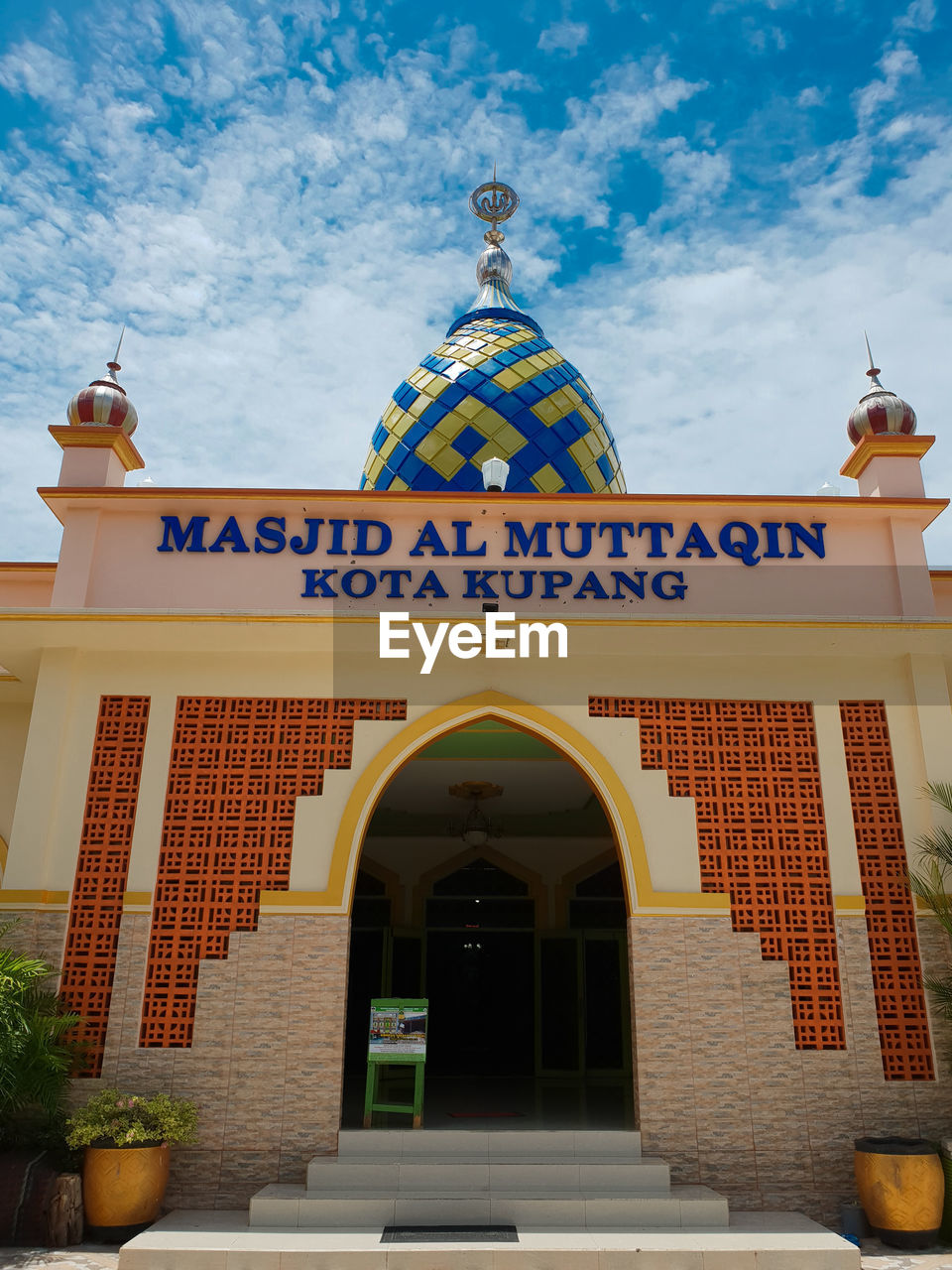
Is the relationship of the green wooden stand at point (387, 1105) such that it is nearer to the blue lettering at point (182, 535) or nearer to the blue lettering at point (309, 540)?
the blue lettering at point (309, 540)

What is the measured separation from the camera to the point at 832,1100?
6836mm

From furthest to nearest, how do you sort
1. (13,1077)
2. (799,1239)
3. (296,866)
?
(296,866) < (13,1077) < (799,1239)

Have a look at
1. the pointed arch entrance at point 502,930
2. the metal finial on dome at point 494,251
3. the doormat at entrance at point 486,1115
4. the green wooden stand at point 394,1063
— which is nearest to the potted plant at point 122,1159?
the green wooden stand at point 394,1063

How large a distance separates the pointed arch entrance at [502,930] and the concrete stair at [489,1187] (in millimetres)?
2973

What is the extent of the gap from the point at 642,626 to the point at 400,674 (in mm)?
1959

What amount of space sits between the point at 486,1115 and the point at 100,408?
6.81 metres

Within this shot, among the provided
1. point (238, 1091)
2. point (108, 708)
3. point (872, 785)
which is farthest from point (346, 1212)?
point (872, 785)

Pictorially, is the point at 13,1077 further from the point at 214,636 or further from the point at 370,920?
the point at 370,920

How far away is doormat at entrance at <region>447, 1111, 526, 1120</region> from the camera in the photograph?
7.81 metres

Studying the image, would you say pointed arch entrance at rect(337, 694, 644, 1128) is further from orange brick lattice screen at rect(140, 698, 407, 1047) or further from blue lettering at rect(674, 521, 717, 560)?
blue lettering at rect(674, 521, 717, 560)

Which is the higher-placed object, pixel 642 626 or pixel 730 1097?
pixel 642 626

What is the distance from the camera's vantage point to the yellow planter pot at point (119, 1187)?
6.14m

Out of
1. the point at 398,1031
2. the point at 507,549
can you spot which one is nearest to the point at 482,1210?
the point at 398,1031

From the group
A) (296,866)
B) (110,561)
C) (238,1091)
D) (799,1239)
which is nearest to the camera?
(799,1239)
